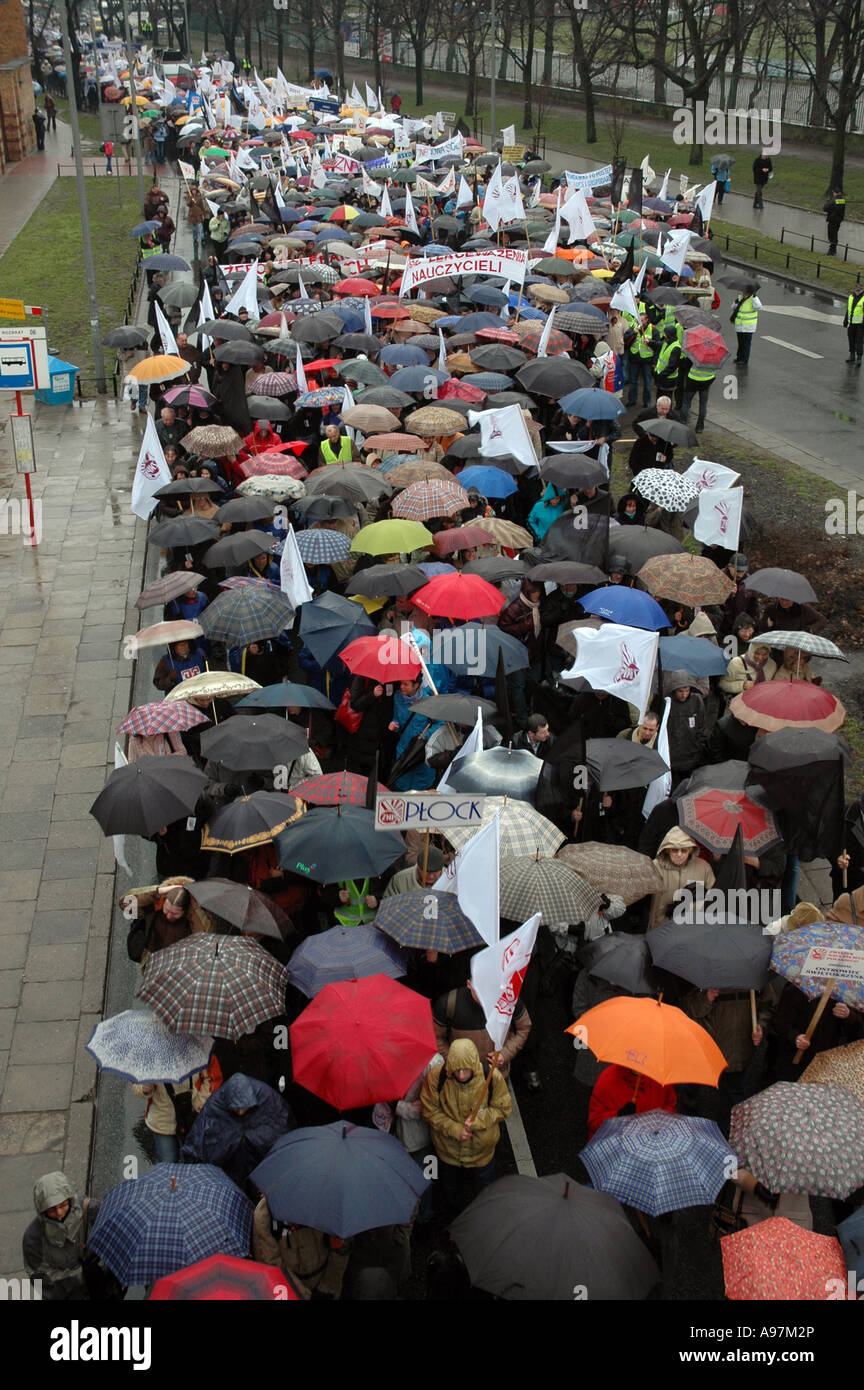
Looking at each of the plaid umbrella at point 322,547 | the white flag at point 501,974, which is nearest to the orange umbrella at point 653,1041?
the white flag at point 501,974

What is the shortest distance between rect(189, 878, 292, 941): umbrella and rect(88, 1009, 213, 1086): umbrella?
2.28 ft

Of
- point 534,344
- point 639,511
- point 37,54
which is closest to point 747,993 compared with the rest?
point 639,511

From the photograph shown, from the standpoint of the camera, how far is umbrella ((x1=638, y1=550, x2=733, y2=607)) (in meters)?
11.1

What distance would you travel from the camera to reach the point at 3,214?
45219 millimetres

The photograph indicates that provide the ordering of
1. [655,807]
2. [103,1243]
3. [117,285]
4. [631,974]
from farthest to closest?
[117,285], [655,807], [631,974], [103,1243]

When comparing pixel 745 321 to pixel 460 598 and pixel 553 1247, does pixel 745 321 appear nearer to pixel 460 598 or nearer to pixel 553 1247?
pixel 460 598

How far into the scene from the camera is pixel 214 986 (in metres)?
6.77

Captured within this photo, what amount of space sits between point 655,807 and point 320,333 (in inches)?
451

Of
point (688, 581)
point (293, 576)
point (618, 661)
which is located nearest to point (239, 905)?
point (618, 661)

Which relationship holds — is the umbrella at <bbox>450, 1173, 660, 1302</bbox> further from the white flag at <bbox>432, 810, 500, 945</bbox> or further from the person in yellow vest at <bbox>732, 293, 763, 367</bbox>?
the person in yellow vest at <bbox>732, 293, 763, 367</bbox>

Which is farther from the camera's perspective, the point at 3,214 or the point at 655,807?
the point at 3,214

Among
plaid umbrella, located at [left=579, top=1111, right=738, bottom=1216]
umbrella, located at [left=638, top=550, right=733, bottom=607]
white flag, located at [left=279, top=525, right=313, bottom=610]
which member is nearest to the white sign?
plaid umbrella, located at [left=579, top=1111, right=738, bottom=1216]

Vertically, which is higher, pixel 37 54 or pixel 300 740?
pixel 37 54

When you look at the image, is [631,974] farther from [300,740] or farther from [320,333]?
[320,333]
